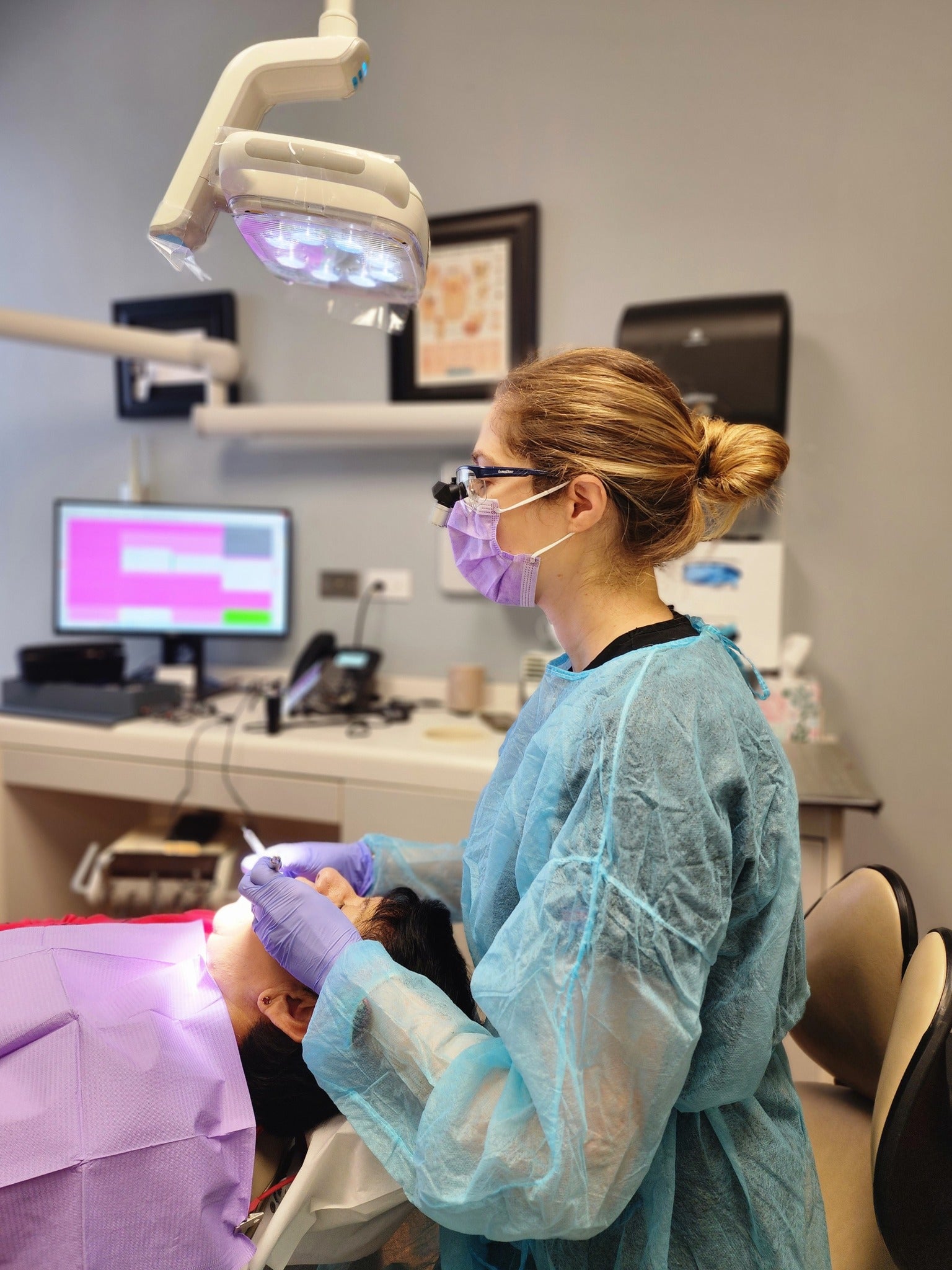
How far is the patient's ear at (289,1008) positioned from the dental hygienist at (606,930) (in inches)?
5.2

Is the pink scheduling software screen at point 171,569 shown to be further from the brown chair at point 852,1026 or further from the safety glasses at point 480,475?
the brown chair at point 852,1026

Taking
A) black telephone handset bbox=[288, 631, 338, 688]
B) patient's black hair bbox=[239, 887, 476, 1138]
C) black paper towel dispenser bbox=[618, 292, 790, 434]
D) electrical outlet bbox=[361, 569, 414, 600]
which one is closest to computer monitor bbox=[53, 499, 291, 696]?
black telephone handset bbox=[288, 631, 338, 688]

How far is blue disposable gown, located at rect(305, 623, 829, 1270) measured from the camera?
0.72 m

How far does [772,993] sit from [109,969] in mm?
776

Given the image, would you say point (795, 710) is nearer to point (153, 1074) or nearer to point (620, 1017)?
point (620, 1017)

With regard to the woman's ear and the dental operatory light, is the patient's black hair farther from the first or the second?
the dental operatory light

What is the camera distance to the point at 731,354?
6.50ft

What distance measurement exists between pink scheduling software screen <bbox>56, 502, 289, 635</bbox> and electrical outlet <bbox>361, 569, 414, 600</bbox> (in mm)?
240

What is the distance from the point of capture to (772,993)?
83cm

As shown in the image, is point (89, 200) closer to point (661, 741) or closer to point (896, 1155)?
point (661, 741)

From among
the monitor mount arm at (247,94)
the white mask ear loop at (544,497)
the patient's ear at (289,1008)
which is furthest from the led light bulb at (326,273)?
the patient's ear at (289,1008)

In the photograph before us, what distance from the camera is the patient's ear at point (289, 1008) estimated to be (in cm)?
104

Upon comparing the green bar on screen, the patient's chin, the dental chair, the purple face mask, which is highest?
the purple face mask

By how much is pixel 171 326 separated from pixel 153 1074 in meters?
2.44
